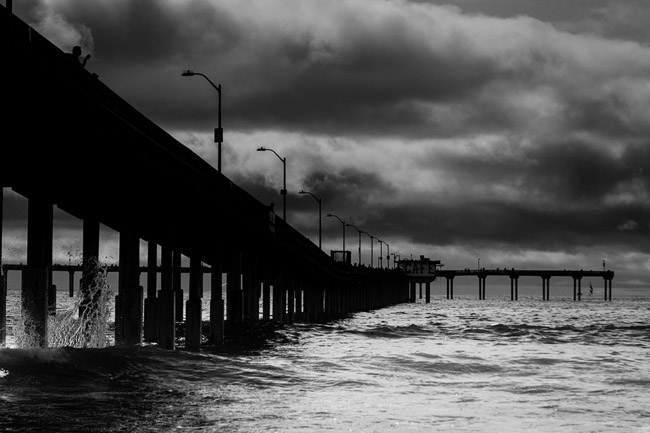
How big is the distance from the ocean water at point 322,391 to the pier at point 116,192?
4577 mm

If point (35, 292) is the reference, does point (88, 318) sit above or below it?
below

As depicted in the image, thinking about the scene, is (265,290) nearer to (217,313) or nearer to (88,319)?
(217,313)

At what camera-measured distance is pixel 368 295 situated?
154000mm

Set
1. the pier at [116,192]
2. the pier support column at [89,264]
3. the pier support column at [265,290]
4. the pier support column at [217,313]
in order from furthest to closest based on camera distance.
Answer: the pier support column at [265,290] < the pier support column at [217,313] < the pier support column at [89,264] < the pier at [116,192]

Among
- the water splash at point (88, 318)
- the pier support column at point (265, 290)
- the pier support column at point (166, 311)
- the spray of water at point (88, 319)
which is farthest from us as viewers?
the pier support column at point (265, 290)

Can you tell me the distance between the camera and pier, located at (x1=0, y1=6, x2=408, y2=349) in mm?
27047

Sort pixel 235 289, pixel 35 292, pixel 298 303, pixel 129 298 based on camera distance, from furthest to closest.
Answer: pixel 298 303, pixel 235 289, pixel 129 298, pixel 35 292

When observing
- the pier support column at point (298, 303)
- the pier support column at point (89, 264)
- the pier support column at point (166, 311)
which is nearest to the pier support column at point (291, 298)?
the pier support column at point (298, 303)

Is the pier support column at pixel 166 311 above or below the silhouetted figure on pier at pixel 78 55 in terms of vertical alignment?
below

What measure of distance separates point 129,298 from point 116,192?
211 inches

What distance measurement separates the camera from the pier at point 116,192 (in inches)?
1065

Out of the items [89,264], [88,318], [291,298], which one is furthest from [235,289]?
[291,298]

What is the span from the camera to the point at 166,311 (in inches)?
1761

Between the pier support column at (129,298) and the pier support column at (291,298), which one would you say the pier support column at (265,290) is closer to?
the pier support column at (291,298)
